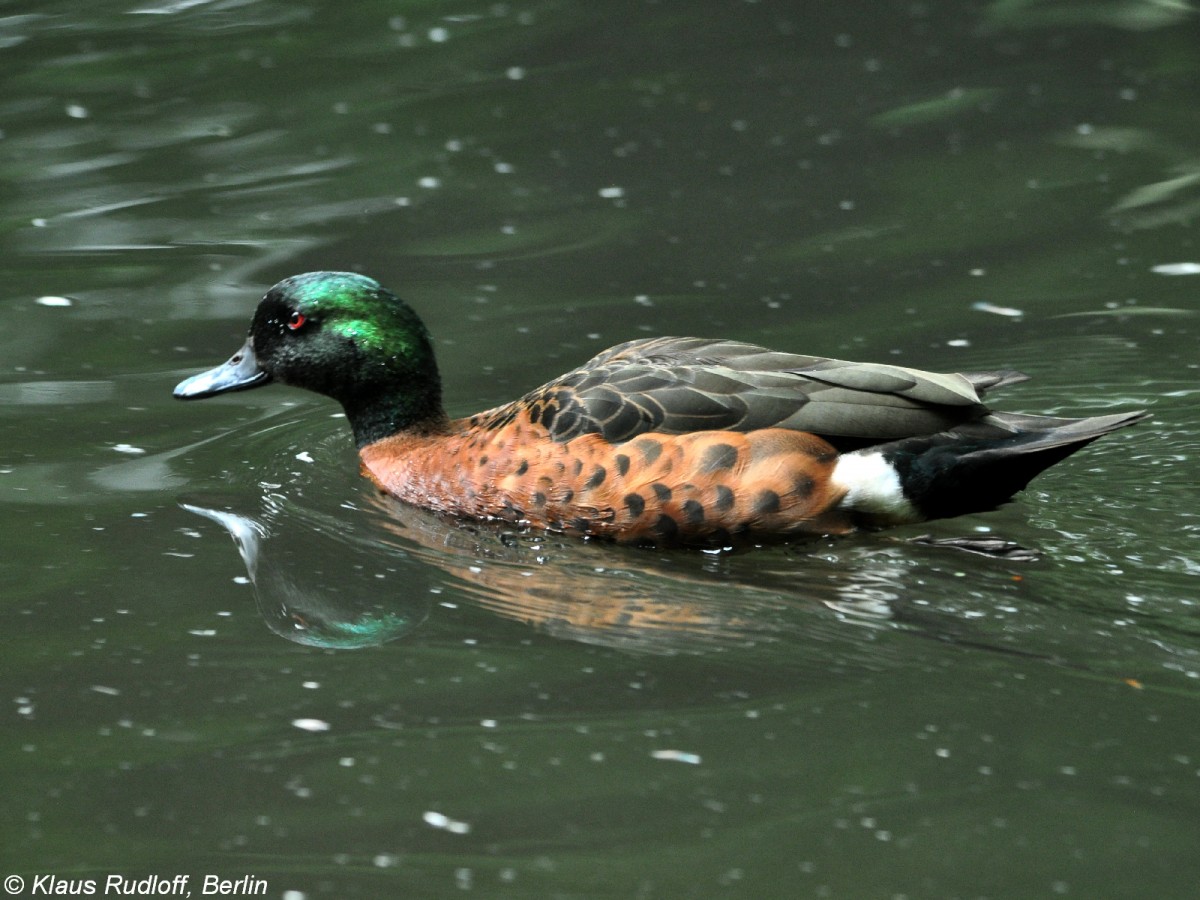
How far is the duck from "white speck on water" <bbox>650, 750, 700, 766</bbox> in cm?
159

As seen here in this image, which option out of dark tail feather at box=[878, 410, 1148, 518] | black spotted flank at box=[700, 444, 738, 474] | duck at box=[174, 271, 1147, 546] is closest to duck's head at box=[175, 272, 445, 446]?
duck at box=[174, 271, 1147, 546]

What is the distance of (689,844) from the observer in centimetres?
453

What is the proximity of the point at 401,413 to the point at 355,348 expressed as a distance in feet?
A: 1.08

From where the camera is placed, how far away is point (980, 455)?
6488 mm

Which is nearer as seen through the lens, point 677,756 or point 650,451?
point 677,756

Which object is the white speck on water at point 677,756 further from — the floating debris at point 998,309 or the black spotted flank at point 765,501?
the floating debris at point 998,309

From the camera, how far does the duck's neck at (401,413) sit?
732 cm

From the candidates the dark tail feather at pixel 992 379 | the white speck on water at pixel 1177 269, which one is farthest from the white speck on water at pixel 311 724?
the white speck on water at pixel 1177 269

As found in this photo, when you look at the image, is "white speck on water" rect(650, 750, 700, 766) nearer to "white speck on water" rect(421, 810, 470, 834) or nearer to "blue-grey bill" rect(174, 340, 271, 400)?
"white speck on water" rect(421, 810, 470, 834)

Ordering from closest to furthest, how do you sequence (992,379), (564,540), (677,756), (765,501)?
(677,756) < (765,501) < (564,540) < (992,379)

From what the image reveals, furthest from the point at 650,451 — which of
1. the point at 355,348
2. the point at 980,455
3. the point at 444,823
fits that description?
the point at 444,823

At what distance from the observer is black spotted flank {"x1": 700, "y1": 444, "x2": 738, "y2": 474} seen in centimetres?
643

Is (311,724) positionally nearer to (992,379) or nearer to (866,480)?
(866,480)

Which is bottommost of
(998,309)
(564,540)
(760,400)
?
(564,540)
